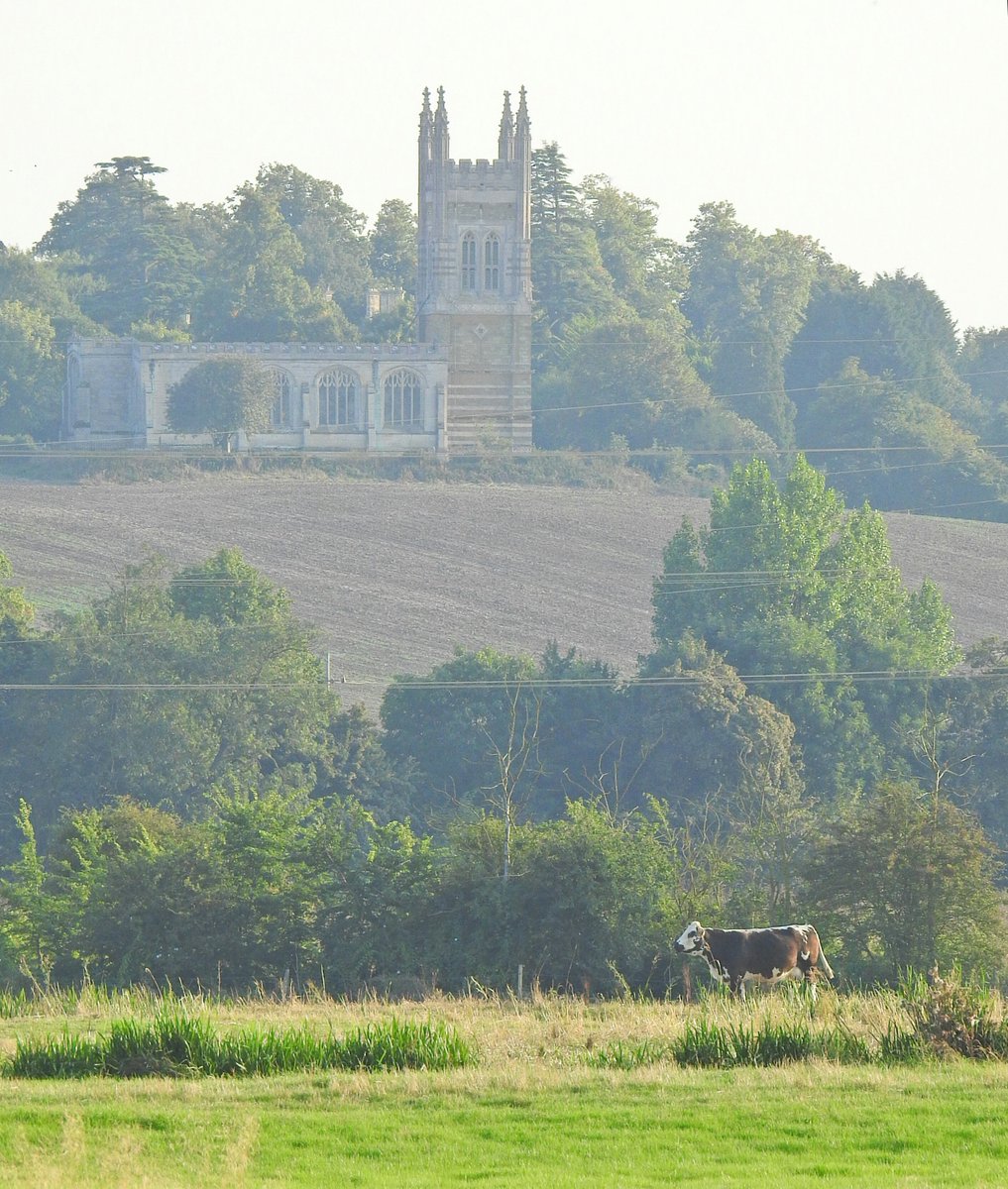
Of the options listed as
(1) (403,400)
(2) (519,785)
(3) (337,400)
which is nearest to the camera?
(2) (519,785)

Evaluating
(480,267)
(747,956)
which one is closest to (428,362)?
(480,267)

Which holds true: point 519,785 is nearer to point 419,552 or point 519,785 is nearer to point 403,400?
point 419,552

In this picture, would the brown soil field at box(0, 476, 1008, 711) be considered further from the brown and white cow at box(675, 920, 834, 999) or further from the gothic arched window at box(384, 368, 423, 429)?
the brown and white cow at box(675, 920, 834, 999)

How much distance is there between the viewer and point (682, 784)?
5628cm

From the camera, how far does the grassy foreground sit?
13.8 meters

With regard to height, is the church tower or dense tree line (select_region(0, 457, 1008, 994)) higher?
the church tower

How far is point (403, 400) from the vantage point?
103m

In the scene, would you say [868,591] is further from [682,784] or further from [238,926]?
[238,926]

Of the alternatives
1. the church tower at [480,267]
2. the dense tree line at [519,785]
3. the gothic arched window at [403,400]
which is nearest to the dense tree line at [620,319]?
the church tower at [480,267]

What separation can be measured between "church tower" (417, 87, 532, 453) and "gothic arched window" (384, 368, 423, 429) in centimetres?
274

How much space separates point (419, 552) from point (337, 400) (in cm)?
1836

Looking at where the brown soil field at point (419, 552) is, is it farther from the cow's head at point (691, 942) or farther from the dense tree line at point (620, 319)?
the cow's head at point (691, 942)

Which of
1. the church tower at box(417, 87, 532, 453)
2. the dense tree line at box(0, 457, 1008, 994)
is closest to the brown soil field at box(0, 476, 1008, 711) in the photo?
the dense tree line at box(0, 457, 1008, 994)

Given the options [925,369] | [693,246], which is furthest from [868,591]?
[693,246]
